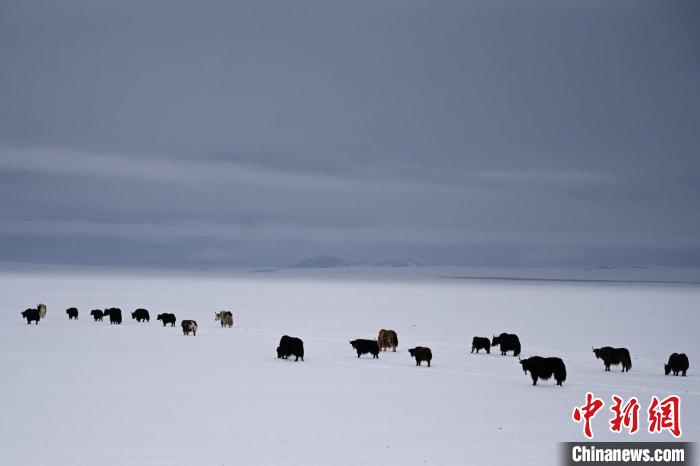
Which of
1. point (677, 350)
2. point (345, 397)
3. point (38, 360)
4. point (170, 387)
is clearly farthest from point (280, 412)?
point (677, 350)

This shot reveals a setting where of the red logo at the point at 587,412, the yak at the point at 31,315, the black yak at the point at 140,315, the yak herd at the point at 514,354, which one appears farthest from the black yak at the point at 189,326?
the red logo at the point at 587,412

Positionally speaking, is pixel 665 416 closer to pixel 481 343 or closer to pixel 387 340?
pixel 481 343

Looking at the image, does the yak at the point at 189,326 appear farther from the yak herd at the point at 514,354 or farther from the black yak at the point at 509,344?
the black yak at the point at 509,344

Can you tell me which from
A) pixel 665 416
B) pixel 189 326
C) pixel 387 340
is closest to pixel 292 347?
pixel 387 340

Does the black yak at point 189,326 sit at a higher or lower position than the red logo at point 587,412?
higher

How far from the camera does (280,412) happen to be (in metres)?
15.9

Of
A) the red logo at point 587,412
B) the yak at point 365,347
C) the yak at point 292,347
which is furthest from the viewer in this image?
the yak at point 365,347

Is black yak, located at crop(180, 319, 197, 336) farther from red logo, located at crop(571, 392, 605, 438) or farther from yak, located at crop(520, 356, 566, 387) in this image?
red logo, located at crop(571, 392, 605, 438)

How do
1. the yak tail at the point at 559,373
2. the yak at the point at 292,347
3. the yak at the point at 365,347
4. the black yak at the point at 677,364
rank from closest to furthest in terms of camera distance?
the yak tail at the point at 559,373 < the black yak at the point at 677,364 < the yak at the point at 292,347 < the yak at the point at 365,347

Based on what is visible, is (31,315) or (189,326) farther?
(31,315)

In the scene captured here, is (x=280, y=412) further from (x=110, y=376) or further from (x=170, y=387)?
(x=110, y=376)

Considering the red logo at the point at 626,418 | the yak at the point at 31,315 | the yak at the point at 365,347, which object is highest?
the yak at the point at 31,315

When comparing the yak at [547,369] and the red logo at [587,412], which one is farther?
the yak at [547,369]

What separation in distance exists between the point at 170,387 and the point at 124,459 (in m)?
6.72
